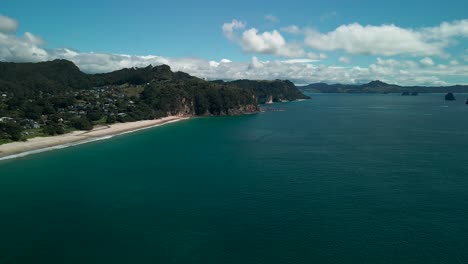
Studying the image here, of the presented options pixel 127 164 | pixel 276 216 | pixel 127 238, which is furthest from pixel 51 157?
pixel 276 216

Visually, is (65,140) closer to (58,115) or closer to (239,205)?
(58,115)

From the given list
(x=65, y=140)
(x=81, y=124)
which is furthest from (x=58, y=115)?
(x=65, y=140)

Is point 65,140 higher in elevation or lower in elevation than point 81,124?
lower

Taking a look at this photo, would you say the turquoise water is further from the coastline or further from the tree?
the tree

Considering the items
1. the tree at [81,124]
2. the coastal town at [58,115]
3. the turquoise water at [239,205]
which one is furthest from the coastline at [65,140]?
the turquoise water at [239,205]

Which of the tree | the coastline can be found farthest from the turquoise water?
the tree

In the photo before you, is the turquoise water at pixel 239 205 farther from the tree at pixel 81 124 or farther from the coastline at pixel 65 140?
the tree at pixel 81 124
